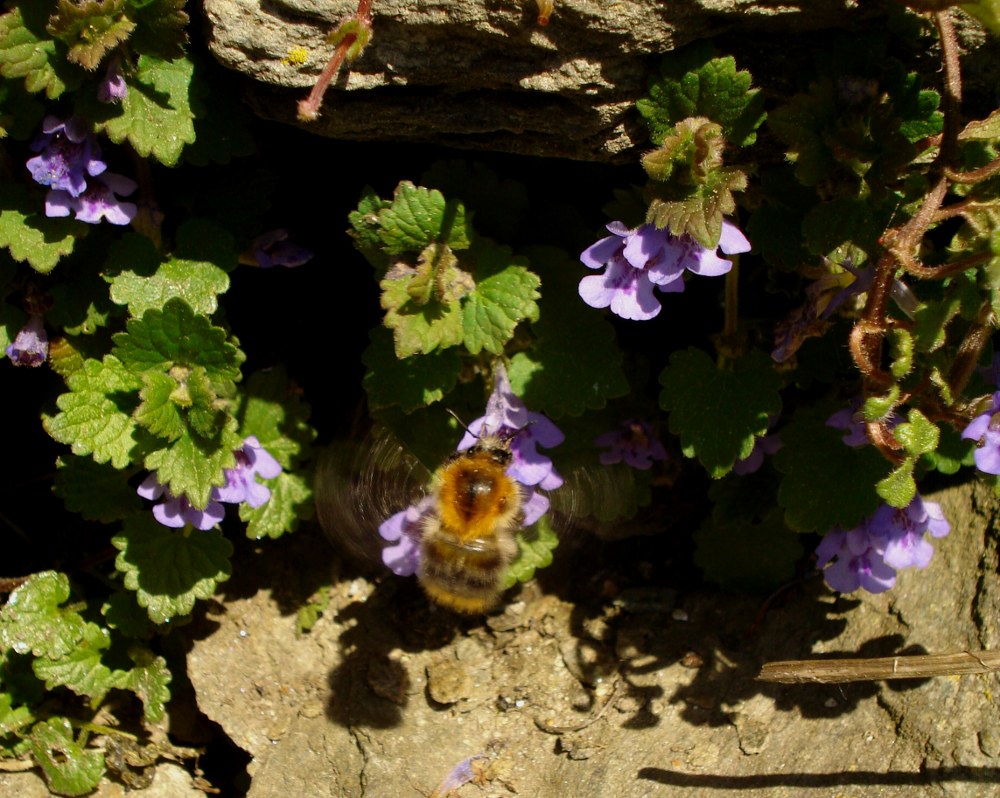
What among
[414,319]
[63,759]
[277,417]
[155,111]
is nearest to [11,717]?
[63,759]

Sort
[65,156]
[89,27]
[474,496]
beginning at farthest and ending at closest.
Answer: [65,156]
[474,496]
[89,27]

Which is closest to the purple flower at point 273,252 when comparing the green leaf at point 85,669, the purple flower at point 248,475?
the purple flower at point 248,475

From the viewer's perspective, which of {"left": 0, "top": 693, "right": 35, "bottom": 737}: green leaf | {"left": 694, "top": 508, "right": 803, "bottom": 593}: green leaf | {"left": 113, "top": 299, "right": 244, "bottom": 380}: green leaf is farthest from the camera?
{"left": 694, "top": 508, "right": 803, "bottom": 593}: green leaf

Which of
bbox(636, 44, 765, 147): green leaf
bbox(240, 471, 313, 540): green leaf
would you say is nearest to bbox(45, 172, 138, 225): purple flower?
bbox(240, 471, 313, 540): green leaf

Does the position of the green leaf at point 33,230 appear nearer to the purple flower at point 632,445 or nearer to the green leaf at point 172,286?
the green leaf at point 172,286

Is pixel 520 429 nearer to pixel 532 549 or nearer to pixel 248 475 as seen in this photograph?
pixel 532 549

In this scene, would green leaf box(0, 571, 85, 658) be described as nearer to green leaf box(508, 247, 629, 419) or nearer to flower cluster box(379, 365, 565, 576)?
flower cluster box(379, 365, 565, 576)
